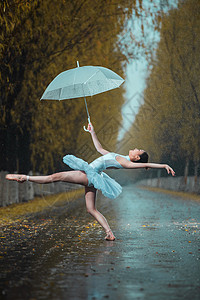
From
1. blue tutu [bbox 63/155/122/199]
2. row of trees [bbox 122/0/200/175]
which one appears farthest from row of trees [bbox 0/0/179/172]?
row of trees [bbox 122/0/200/175]

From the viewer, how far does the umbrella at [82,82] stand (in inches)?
444

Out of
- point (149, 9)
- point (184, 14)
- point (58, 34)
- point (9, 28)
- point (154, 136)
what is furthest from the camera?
point (154, 136)

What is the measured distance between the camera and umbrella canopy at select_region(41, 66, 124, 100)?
11.3 m

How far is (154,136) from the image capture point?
46.7m

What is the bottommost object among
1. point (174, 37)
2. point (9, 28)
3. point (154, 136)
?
point (154, 136)

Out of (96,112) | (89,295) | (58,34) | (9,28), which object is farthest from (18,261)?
(96,112)

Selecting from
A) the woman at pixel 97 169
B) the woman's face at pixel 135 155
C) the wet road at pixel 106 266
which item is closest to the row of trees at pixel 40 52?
the woman at pixel 97 169

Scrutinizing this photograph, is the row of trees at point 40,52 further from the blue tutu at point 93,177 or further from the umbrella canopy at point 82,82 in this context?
the blue tutu at point 93,177

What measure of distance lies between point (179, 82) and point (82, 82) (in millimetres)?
25306

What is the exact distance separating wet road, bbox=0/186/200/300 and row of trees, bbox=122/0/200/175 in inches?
886

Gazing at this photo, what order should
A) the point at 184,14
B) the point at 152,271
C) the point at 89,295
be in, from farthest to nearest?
1. the point at 184,14
2. the point at 152,271
3. the point at 89,295

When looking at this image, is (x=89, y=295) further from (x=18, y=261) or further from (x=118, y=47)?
(x=118, y=47)

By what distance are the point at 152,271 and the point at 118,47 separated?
16.5 metres

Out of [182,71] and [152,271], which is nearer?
[152,271]
